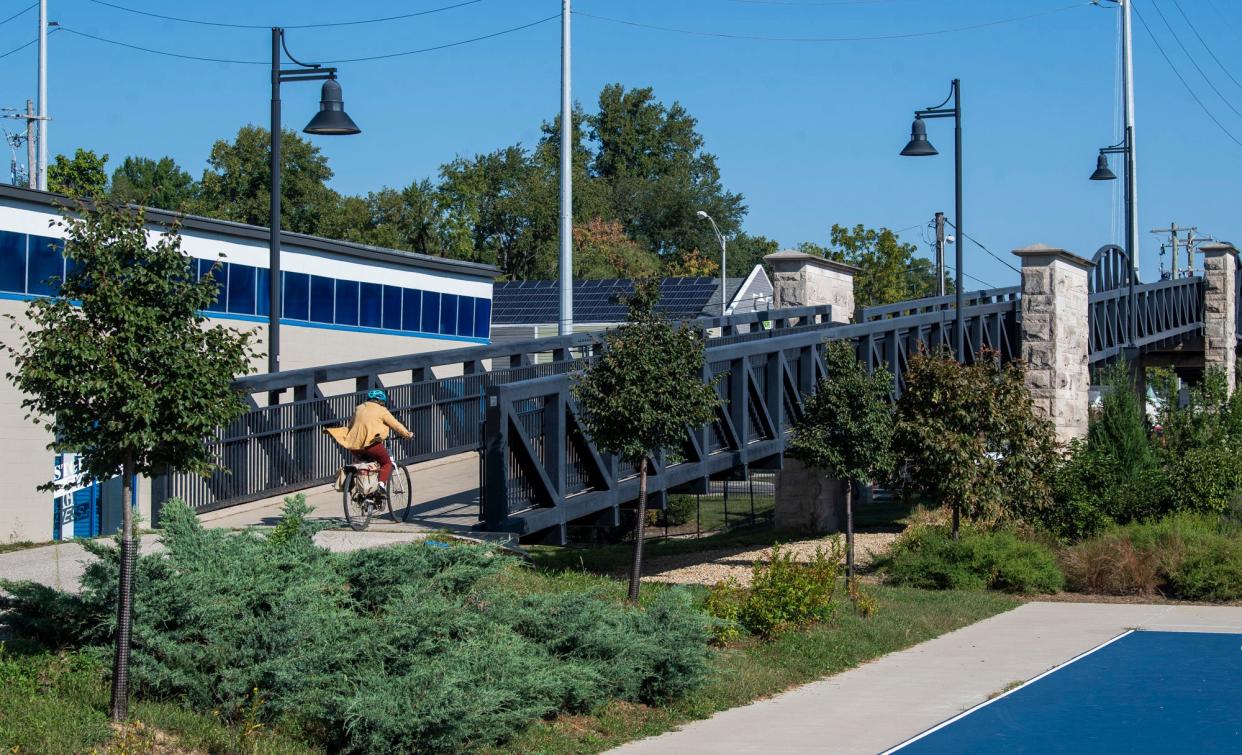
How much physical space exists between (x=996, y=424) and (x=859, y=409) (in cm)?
300

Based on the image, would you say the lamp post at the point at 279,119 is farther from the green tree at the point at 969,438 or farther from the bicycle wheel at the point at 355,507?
the green tree at the point at 969,438

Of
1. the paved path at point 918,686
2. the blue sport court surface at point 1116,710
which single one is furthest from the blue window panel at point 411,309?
the blue sport court surface at point 1116,710

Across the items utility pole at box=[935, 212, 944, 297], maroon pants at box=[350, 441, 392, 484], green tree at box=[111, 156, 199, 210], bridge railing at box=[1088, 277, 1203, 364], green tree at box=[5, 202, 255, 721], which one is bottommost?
maroon pants at box=[350, 441, 392, 484]

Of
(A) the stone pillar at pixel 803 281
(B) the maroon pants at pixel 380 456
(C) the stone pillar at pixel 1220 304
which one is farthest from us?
(C) the stone pillar at pixel 1220 304

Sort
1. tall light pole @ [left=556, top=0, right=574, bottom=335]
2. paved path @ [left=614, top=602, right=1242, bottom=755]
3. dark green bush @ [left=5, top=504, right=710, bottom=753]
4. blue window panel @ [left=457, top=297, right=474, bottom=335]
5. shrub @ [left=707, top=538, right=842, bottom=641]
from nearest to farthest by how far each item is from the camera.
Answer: dark green bush @ [left=5, top=504, right=710, bottom=753] → paved path @ [left=614, top=602, right=1242, bottom=755] → shrub @ [left=707, top=538, right=842, bottom=641] → tall light pole @ [left=556, top=0, right=574, bottom=335] → blue window panel @ [left=457, top=297, right=474, bottom=335]

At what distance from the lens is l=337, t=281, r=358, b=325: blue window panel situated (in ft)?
101

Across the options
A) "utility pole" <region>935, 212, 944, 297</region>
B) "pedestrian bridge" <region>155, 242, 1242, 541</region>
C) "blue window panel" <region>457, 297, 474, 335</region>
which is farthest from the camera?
"utility pole" <region>935, 212, 944, 297</region>

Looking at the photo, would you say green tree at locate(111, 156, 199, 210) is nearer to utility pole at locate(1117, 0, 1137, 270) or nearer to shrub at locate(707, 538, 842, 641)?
utility pole at locate(1117, 0, 1137, 270)

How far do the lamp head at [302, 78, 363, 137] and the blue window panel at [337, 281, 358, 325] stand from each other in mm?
13572

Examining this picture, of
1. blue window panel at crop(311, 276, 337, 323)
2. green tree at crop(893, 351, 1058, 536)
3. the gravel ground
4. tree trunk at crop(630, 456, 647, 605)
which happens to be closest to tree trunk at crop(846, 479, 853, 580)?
the gravel ground

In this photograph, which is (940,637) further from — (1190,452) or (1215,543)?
(1190,452)

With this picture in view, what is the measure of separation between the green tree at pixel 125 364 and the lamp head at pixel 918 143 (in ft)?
52.1

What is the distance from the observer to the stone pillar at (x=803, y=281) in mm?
26594

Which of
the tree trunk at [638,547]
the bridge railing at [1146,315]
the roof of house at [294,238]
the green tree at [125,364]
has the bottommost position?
the tree trunk at [638,547]
